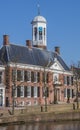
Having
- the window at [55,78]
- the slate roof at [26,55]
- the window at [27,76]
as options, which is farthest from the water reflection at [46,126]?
the window at [55,78]

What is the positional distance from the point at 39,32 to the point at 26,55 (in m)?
8.53

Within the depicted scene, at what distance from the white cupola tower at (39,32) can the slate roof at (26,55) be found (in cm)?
203

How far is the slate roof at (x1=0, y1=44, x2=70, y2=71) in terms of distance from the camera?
232ft

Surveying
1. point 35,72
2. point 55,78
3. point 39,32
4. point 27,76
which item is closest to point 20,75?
point 27,76

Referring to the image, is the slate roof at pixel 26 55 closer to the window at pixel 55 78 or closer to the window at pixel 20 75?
the window at pixel 20 75

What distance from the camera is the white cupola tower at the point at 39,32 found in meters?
81.6

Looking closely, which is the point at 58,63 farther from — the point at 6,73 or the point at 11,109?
the point at 11,109

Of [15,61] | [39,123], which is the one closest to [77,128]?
[39,123]

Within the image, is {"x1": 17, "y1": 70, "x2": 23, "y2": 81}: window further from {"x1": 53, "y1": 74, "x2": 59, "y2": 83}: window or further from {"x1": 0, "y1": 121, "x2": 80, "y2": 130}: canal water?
{"x1": 0, "y1": 121, "x2": 80, "y2": 130}: canal water

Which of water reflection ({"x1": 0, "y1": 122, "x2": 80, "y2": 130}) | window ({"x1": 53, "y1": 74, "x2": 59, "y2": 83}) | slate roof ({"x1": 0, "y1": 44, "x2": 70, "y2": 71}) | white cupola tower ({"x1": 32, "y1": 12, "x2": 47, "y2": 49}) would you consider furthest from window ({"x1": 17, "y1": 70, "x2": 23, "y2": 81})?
water reflection ({"x1": 0, "y1": 122, "x2": 80, "y2": 130})

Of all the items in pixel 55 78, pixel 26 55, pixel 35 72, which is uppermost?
pixel 26 55

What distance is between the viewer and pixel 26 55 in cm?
7475

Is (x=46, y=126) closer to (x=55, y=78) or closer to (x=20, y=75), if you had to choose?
(x=20, y=75)

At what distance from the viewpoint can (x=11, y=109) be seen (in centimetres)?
5581
